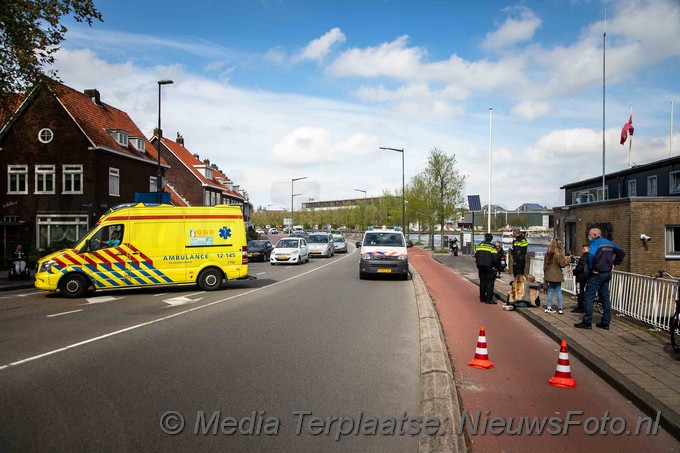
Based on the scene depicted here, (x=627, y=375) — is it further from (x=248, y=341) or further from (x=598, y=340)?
(x=248, y=341)

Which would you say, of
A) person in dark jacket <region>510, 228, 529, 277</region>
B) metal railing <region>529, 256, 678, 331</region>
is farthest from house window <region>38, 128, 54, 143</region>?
metal railing <region>529, 256, 678, 331</region>

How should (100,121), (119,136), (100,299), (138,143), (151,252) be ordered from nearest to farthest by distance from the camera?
(100,299) < (151,252) < (100,121) < (119,136) < (138,143)

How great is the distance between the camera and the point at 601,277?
883 centimetres

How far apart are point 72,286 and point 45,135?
2088cm

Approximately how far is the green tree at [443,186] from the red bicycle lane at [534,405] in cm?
3949

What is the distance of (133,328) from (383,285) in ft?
32.9

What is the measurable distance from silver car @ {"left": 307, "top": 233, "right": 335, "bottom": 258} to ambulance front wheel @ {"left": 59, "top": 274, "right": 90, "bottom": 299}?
2280 cm

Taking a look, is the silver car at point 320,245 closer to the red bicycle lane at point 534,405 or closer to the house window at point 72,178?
the house window at point 72,178

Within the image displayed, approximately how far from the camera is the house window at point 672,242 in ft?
72.1

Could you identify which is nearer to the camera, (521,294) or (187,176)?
(521,294)

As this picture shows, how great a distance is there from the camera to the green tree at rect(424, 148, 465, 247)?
47250 mm

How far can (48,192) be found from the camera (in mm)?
30422

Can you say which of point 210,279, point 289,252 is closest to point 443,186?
point 289,252

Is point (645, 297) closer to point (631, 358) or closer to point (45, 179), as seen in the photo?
point (631, 358)
